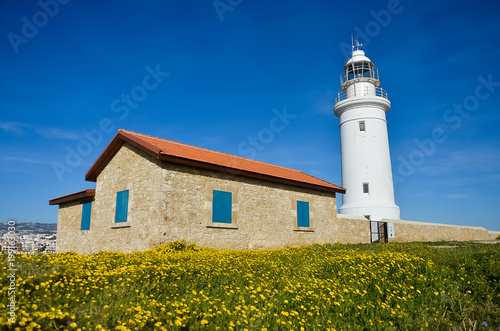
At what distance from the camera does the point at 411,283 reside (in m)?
6.71

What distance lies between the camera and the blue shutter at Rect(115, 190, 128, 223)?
39.8 ft

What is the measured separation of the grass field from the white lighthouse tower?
1404 centimetres

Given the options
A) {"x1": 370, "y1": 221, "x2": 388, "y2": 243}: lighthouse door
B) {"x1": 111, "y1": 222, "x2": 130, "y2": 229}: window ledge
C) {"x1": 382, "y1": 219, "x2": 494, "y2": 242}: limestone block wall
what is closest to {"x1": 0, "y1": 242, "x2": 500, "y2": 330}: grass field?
{"x1": 111, "y1": 222, "x2": 130, "y2": 229}: window ledge

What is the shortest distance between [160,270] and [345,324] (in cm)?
343

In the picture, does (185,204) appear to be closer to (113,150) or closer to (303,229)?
(113,150)

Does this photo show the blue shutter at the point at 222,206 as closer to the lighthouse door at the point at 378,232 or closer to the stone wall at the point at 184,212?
the stone wall at the point at 184,212

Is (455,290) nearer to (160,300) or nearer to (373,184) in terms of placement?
(160,300)

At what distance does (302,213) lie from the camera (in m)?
15.1

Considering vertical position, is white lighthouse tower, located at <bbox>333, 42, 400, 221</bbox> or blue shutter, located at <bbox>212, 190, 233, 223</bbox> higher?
white lighthouse tower, located at <bbox>333, 42, 400, 221</bbox>

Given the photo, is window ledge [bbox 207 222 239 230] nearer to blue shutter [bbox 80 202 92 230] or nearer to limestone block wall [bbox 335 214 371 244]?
blue shutter [bbox 80 202 92 230]

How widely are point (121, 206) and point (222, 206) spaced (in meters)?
3.70

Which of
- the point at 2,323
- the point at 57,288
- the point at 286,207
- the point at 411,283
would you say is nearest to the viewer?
the point at 2,323

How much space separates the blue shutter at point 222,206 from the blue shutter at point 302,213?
3836 mm

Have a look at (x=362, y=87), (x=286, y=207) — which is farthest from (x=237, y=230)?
(x=362, y=87)
